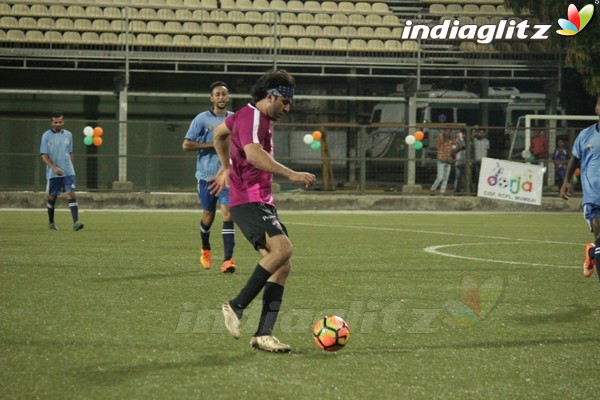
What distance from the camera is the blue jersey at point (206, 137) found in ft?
41.2

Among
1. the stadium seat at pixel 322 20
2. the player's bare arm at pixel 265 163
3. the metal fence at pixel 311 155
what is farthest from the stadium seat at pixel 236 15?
the player's bare arm at pixel 265 163

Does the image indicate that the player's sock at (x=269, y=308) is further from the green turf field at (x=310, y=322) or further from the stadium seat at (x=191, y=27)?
the stadium seat at (x=191, y=27)

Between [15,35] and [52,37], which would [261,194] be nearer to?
[52,37]

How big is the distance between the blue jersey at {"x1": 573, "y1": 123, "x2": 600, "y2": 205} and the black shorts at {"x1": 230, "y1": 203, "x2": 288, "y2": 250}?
4066mm

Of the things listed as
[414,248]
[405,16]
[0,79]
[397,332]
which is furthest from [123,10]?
[397,332]

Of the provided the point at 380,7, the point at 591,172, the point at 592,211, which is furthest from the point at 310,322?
the point at 380,7

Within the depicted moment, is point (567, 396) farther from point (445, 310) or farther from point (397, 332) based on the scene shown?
point (445, 310)

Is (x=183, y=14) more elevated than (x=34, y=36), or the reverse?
(x=183, y=14)

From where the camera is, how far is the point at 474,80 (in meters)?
31.7

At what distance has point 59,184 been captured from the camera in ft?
63.0

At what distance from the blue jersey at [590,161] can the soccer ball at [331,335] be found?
4.18 meters

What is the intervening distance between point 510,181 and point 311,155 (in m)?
5.42

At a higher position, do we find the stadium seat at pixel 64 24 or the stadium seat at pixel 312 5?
the stadium seat at pixel 312 5

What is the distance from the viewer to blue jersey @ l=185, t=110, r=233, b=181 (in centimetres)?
1255
